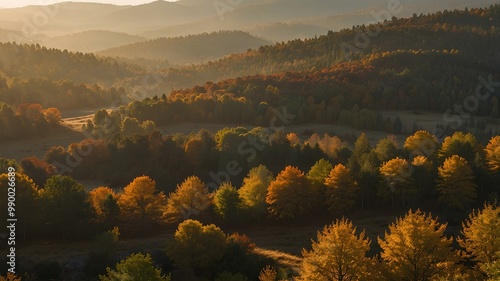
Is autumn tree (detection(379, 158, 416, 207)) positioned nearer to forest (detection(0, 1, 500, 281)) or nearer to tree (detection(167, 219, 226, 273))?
forest (detection(0, 1, 500, 281))

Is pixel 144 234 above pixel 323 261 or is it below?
below

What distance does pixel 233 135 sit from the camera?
120688 mm

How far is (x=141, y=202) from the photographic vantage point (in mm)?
80625

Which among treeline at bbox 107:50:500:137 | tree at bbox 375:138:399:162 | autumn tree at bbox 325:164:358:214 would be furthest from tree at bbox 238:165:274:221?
treeline at bbox 107:50:500:137

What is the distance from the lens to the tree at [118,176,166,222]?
261 ft

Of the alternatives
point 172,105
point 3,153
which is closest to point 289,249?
point 3,153

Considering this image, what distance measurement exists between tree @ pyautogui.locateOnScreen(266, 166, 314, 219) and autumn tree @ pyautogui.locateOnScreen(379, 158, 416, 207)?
1317 centimetres

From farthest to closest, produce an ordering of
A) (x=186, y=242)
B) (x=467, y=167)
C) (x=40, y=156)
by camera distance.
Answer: (x=40, y=156) < (x=467, y=167) < (x=186, y=242)

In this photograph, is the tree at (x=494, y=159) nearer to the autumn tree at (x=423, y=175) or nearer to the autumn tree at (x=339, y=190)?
the autumn tree at (x=423, y=175)

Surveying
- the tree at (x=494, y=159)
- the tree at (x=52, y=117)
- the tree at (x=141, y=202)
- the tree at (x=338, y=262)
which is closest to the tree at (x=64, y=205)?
the tree at (x=141, y=202)

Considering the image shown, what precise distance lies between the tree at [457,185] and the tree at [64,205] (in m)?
55.8

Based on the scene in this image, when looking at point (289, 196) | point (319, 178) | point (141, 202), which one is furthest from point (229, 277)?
point (319, 178)

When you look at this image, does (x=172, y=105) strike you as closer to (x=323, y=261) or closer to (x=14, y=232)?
(x=14, y=232)

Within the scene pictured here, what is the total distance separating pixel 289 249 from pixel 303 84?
428 ft
